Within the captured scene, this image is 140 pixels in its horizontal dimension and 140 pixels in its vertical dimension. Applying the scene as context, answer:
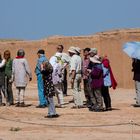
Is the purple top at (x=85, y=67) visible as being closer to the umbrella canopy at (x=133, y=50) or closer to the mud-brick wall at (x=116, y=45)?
the umbrella canopy at (x=133, y=50)

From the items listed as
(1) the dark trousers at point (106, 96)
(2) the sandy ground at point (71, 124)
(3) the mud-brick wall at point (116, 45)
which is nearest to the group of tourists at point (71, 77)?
(1) the dark trousers at point (106, 96)

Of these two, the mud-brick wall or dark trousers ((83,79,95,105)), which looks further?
the mud-brick wall

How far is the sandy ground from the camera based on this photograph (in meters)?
10.8

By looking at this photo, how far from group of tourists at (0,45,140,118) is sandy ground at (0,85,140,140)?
0.33 m

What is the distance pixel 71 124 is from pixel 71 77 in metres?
2.25

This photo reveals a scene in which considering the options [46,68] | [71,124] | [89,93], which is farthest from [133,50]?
[71,124]

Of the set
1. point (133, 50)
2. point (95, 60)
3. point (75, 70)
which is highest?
point (133, 50)

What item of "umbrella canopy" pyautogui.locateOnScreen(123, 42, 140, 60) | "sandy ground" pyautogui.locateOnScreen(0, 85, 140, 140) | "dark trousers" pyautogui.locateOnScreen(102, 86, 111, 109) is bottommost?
"sandy ground" pyautogui.locateOnScreen(0, 85, 140, 140)

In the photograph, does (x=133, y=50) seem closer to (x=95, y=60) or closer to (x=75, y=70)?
(x=95, y=60)

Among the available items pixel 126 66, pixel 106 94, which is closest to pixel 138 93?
pixel 106 94

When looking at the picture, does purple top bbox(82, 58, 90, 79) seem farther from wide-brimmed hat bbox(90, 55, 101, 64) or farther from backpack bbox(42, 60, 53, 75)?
backpack bbox(42, 60, 53, 75)

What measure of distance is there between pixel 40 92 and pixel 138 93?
2755 mm

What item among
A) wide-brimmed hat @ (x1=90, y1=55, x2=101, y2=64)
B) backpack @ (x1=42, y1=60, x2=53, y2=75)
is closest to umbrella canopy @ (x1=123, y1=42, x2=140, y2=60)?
wide-brimmed hat @ (x1=90, y1=55, x2=101, y2=64)

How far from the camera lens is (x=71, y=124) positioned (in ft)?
40.1
